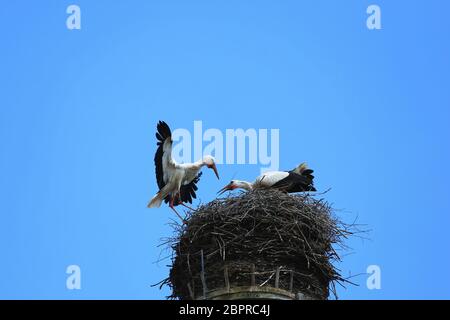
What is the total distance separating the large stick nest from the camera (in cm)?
1573

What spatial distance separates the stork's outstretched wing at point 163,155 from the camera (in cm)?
1877

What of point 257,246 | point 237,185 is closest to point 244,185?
point 237,185

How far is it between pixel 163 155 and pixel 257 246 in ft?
12.6

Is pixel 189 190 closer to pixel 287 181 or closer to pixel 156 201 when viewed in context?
pixel 156 201

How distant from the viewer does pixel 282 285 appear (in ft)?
51.2

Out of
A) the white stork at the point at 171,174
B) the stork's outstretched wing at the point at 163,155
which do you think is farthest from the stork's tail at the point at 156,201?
the stork's outstretched wing at the point at 163,155

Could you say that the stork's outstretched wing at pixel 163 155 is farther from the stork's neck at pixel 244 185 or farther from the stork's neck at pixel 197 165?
the stork's neck at pixel 244 185

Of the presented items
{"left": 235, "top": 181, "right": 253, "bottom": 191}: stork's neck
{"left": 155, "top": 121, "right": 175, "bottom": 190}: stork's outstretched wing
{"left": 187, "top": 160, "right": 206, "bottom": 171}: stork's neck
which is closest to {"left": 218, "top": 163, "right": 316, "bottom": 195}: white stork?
{"left": 235, "top": 181, "right": 253, "bottom": 191}: stork's neck

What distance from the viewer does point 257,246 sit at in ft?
52.2

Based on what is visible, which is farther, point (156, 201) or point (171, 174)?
point (156, 201)
